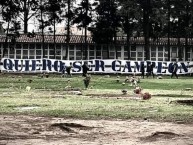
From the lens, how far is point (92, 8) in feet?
261

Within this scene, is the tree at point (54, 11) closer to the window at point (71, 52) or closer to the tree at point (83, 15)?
the tree at point (83, 15)

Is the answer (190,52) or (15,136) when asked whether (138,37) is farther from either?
(15,136)

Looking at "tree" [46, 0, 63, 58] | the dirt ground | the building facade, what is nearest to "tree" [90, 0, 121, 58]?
the building facade

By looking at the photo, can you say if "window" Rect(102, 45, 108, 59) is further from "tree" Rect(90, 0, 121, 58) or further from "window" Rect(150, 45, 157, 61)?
"window" Rect(150, 45, 157, 61)

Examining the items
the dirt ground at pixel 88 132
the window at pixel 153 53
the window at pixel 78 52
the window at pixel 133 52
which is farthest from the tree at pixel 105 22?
the dirt ground at pixel 88 132

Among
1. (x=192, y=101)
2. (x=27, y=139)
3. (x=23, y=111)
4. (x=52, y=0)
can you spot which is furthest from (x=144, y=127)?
(x=52, y=0)

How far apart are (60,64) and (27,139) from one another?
→ 49.6 meters

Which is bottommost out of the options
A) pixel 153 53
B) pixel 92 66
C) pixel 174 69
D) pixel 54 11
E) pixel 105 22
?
pixel 174 69

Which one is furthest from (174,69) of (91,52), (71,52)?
(71,52)

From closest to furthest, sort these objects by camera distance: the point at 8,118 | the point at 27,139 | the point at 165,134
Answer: the point at 27,139 → the point at 165,134 → the point at 8,118

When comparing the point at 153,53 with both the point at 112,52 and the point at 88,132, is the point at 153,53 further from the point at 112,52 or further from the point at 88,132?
the point at 88,132

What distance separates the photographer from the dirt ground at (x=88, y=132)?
1238 cm

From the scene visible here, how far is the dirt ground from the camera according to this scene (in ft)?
40.6

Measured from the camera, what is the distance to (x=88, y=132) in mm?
13977
